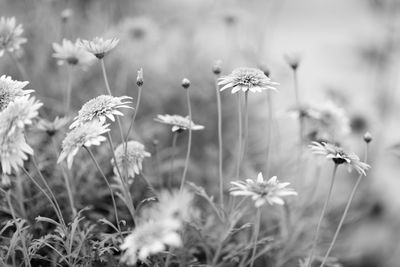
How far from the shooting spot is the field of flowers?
3.06ft

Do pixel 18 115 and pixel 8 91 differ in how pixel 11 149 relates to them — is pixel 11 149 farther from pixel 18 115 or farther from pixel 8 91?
pixel 8 91

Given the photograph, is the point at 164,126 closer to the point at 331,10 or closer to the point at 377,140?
the point at 377,140

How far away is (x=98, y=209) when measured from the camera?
1366mm

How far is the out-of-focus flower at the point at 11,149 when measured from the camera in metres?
0.79

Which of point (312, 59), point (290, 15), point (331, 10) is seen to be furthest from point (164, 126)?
point (331, 10)

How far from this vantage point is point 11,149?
2.61 ft

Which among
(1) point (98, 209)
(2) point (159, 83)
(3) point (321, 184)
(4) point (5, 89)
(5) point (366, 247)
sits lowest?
(5) point (366, 247)

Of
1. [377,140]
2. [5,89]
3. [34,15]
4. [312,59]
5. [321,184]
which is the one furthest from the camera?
[312,59]

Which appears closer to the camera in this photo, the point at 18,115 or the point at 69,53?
the point at 18,115

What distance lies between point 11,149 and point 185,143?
43.3 inches

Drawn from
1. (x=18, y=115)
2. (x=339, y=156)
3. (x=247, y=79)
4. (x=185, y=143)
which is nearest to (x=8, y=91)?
(x=18, y=115)

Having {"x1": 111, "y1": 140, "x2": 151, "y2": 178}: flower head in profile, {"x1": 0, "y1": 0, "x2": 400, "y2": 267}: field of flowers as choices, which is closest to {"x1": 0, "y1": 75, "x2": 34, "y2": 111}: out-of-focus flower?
{"x1": 0, "y1": 0, "x2": 400, "y2": 267}: field of flowers

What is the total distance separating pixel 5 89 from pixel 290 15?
3.49 metres

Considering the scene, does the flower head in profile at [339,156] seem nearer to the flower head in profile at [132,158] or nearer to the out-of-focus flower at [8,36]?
the flower head in profile at [132,158]
